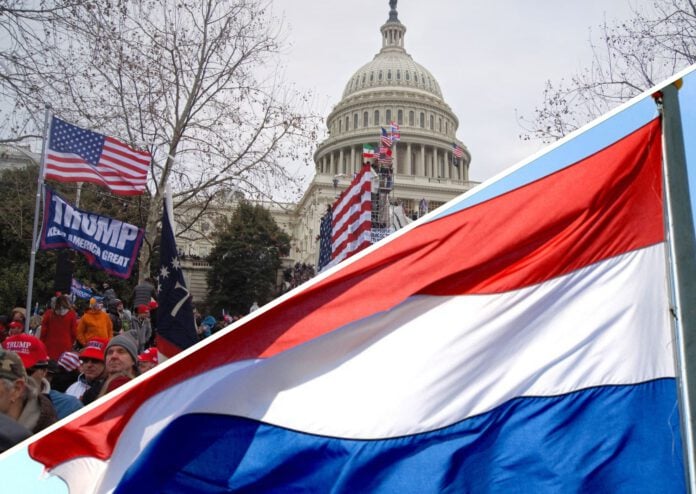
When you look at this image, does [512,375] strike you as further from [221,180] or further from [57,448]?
[221,180]

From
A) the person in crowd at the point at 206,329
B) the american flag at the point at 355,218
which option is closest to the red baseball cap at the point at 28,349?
the american flag at the point at 355,218

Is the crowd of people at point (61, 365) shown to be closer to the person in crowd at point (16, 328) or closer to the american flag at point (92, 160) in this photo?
the person in crowd at point (16, 328)

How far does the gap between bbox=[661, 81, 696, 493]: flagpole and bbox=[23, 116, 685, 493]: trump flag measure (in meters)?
0.07

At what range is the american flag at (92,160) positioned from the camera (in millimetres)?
8094

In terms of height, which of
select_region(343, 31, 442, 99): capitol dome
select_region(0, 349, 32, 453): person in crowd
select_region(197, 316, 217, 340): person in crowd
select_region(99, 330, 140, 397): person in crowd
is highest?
select_region(343, 31, 442, 99): capitol dome

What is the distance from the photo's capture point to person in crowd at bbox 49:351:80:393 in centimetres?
598

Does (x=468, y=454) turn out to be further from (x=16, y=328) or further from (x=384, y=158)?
(x=384, y=158)

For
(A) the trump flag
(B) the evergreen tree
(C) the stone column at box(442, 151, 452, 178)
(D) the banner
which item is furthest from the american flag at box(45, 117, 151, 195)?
(C) the stone column at box(442, 151, 452, 178)

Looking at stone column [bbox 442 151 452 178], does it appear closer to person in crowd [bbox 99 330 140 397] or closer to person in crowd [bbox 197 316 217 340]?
person in crowd [bbox 197 316 217 340]

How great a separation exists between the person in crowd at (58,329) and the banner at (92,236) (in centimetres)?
179

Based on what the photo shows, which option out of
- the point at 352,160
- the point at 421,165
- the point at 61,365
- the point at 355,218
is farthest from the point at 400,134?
the point at 61,365

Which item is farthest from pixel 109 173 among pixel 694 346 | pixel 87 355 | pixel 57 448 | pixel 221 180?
pixel 694 346

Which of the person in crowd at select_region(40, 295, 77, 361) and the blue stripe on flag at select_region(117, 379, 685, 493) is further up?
the person in crowd at select_region(40, 295, 77, 361)

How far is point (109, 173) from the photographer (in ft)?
28.5
